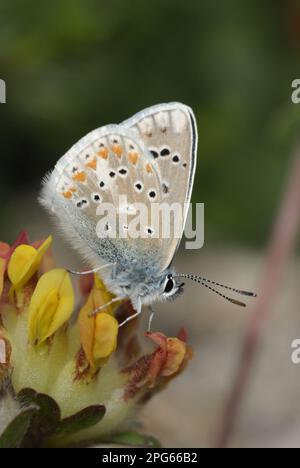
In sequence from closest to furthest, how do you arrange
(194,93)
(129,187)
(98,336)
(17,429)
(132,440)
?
(17,429), (98,336), (132,440), (129,187), (194,93)

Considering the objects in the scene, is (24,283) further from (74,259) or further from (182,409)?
(74,259)

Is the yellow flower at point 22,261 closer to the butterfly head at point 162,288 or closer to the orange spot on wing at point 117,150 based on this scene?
the butterfly head at point 162,288

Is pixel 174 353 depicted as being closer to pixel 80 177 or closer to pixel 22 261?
pixel 22 261

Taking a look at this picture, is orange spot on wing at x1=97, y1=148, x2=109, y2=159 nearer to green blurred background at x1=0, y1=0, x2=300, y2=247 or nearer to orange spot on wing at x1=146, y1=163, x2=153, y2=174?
orange spot on wing at x1=146, y1=163, x2=153, y2=174

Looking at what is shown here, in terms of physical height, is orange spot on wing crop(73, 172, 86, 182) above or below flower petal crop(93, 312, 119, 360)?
above

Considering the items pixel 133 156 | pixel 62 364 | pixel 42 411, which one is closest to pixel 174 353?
pixel 62 364

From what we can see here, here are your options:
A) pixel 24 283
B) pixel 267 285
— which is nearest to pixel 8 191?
pixel 267 285

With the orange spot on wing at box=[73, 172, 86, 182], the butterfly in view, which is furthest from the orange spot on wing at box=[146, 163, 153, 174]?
the orange spot on wing at box=[73, 172, 86, 182]
